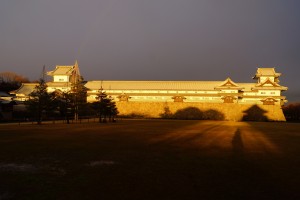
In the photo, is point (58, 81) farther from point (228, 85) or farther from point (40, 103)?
point (228, 85)

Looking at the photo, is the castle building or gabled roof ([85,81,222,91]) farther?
gabled roof ([85,81,222,91])

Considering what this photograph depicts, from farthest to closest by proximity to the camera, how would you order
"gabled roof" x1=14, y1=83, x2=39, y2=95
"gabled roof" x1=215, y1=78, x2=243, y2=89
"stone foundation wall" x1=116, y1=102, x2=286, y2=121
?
"gabled roof" x1=215, y1=78, x2=243, y2=89 < "gabled roof" x1=14, y1=83, x2=39, y2=95 < "stone foundation wall" x1=116, y1=102, x2=286, y2=121

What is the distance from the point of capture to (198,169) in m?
8.80

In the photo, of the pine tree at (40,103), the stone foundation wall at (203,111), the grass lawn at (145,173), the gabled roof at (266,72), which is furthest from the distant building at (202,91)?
the grass lawn at (145,173)

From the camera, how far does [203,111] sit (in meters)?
51.5

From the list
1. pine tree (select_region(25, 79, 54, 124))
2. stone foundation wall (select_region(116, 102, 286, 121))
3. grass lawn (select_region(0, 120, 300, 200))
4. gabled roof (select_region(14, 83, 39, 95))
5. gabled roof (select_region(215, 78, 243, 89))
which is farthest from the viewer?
gabled roof (select_region(215, 78, 243, 89))

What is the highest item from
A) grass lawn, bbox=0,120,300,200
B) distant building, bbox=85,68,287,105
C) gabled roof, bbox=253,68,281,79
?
gabled roof, bbox=253,68,281,79

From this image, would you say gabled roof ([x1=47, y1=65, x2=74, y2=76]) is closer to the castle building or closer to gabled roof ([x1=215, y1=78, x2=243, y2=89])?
the castle building

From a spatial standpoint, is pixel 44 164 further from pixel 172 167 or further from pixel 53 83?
pixel 53 83

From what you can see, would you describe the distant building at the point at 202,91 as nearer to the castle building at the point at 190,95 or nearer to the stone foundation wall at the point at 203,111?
the castle building at the point at 190,95

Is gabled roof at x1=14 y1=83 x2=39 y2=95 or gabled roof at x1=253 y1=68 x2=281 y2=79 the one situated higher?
gabled roof at x1=253 y1=68 x2=281 y2=79

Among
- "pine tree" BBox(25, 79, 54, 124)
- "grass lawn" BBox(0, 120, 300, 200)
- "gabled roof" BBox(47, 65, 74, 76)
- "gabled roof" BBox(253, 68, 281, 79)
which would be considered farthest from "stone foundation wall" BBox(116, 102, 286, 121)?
"grass lawn" BBox(0, 120, 300, 200)

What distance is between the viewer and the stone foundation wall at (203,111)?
163 ft

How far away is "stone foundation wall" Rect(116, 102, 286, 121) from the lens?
4981 cm
